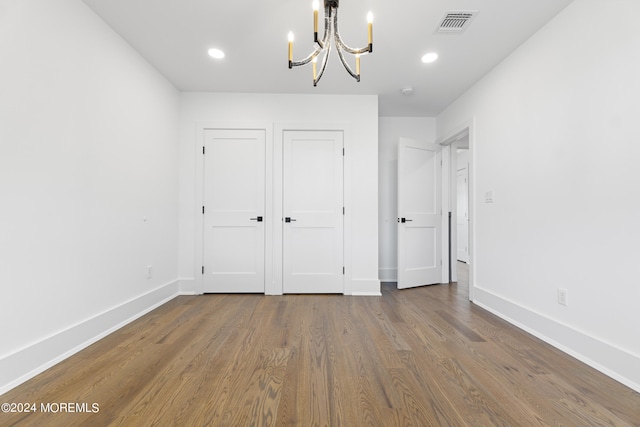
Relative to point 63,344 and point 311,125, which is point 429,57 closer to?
point 311,125

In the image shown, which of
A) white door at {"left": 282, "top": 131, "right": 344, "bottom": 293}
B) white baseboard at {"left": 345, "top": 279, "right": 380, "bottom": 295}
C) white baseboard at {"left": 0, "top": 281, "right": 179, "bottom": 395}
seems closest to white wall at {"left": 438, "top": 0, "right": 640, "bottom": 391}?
white baseboard at {"left": 345, "top": 279, "right": 380, "bottom": 295}

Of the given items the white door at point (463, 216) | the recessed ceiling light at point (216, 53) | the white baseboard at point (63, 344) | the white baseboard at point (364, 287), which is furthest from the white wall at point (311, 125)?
the white door at point (463, 216)

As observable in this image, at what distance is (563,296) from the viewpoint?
80.0 inches

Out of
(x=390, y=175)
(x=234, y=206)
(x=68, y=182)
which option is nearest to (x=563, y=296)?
(x=390, y=175)

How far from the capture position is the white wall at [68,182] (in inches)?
61.1

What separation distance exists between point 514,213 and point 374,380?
6.55ft

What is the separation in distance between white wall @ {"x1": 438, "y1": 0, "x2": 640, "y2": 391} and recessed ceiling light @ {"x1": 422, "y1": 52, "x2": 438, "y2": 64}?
0.69 meters

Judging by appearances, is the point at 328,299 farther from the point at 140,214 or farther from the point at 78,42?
the point at 78,42

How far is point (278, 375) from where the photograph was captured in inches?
64.1

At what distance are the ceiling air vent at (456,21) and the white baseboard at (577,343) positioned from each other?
2385mm

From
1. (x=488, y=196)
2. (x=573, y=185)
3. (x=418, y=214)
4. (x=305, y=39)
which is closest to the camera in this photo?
(x=573, y=185)

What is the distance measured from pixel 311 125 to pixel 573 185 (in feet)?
8.47

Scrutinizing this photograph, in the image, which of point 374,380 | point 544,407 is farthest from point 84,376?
point 544,407

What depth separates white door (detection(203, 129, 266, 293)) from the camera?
11.2ft
